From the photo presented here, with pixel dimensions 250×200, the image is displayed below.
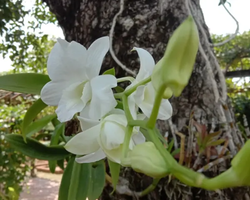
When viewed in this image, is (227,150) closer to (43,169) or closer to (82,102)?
(82,102)

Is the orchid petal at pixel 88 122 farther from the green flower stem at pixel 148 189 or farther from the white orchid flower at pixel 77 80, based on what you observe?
the green flower stem at pixel 148 189

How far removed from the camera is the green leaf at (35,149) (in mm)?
394

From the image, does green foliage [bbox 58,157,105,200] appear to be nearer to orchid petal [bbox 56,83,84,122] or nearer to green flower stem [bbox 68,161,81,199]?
green flower stem [bbox 68,161,81,199]

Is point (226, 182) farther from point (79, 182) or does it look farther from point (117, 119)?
point (79, 182)

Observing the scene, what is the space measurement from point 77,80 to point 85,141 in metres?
0.06

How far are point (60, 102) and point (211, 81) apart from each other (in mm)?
347

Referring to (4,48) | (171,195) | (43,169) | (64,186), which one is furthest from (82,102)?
(43,169)

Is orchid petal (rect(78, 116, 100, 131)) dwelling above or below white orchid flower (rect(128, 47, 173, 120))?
below

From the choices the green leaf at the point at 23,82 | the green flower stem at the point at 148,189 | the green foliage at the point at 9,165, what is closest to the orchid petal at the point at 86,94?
the green leaf at the point at 23,82

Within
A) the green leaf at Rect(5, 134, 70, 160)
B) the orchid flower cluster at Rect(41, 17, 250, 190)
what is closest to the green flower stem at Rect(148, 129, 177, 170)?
the orchid flower cluster at Rect(41, 17, 250, 190)

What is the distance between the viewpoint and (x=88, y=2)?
553 millimetres

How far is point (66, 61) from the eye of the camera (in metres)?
0.24

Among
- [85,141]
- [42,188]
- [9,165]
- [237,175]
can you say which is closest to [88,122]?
[85,141]

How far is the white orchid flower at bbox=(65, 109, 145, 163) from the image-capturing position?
0.63ft
